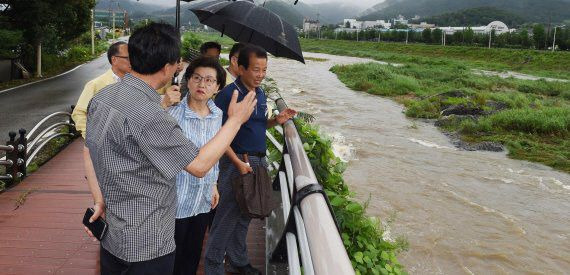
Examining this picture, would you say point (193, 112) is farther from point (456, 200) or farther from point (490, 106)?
point (490, 106)

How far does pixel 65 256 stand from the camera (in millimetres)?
3852

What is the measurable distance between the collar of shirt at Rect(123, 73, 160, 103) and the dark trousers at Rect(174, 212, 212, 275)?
1.06m

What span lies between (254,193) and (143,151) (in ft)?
3.98

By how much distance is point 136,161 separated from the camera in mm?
1770

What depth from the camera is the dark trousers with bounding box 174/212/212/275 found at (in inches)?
107

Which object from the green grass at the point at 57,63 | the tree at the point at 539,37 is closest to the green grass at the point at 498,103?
the green grass at the point at 57,63

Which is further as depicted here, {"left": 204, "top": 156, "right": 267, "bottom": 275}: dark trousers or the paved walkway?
the paved walkway

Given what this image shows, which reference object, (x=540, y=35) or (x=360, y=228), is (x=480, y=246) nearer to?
(x=360, y=228)

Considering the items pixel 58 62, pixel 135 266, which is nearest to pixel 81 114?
pixel 135 266

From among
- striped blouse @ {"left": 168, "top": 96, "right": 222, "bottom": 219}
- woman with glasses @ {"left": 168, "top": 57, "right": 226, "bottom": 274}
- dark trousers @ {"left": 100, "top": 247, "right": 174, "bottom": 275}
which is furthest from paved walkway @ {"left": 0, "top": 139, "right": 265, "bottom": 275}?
dark trousers @ {"left": 100, "top": 247, "right": 174, "bottom": 275}

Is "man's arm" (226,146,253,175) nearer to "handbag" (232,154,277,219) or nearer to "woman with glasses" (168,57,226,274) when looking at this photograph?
"handbag" (232,154,277,219)

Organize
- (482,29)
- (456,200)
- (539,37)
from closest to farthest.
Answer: (456,200) < (539,37) < (482,29)

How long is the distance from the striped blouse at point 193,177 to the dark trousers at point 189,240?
0.23 ft

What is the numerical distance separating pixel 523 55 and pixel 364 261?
53.0 m
